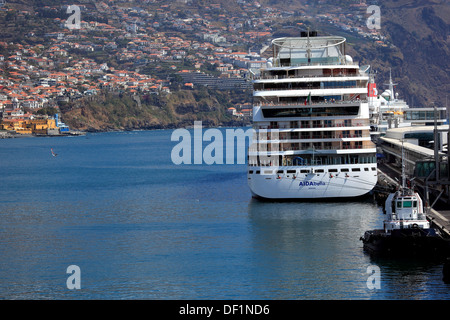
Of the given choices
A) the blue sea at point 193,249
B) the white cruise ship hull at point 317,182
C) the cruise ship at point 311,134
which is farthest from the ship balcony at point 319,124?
the blue sea at point 193,249

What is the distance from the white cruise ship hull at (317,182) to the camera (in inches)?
2101

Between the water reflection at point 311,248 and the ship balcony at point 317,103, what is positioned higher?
the ship balcony at point 317,103

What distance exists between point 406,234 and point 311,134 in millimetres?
17838

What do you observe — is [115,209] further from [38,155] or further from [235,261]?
[38,155]

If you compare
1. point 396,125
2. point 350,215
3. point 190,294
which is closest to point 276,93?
point 350,215

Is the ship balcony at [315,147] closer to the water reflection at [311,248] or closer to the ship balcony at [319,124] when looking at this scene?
the ship balcony at [319,124]

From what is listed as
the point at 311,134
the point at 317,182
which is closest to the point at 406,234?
the point at 317,182

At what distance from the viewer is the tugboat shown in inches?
1458

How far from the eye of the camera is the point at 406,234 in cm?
3772

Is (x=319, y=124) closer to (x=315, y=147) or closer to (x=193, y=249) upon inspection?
(x=315, y=147)

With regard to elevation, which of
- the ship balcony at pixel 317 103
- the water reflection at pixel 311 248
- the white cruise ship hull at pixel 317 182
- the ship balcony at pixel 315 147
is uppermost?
the ship balcony at pixel 317 103

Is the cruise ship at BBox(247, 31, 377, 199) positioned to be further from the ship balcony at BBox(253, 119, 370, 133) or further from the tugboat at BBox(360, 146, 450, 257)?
the tugboat at BBox(360, 146, 450, 257)

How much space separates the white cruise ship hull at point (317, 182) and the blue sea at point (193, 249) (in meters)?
0.74
